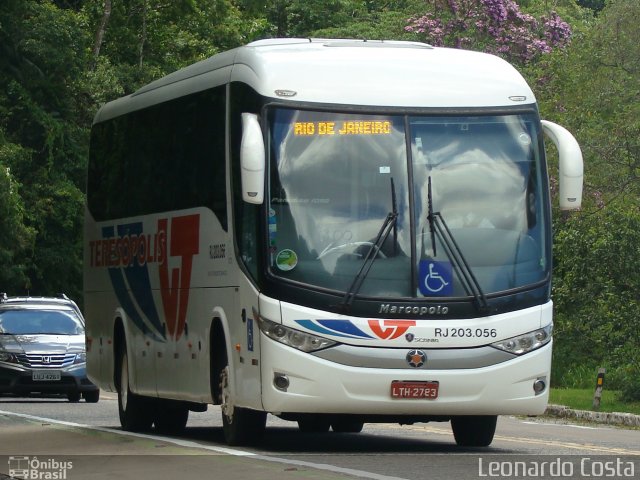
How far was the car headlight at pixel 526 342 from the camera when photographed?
15.3 m

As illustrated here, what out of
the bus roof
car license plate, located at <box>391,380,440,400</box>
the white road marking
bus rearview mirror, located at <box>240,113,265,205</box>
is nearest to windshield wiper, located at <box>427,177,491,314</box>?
car license plate, located at <box>391,380,440,400</box>

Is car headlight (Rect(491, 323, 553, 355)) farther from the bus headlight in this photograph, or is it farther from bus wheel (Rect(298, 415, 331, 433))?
bus wheel (Rect(298, 415, 331, 433))

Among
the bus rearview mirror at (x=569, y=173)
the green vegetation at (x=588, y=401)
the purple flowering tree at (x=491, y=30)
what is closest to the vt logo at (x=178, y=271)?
the bus rearview mirror at (x=569, y=173)

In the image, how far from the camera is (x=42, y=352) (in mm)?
31141

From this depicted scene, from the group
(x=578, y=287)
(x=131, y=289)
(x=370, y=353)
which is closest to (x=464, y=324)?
(x=370, y=353)

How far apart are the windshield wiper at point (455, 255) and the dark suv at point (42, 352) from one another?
634 inches

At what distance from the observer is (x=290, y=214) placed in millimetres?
15414

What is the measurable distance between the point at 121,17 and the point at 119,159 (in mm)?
29954

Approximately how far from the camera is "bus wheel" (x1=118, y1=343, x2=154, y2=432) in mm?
20500

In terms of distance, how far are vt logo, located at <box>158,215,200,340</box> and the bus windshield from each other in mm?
2279

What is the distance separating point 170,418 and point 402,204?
608 cm

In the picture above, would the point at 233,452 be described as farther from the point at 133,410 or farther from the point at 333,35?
the point at 333,35

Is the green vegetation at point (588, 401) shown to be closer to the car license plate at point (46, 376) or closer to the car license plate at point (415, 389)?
the car license plate at point (46, 376)

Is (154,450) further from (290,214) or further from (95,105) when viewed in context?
(95,105)
